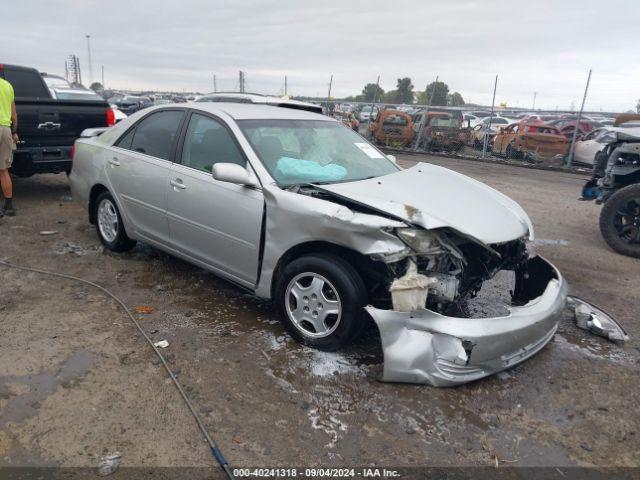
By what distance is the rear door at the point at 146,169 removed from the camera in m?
4.41

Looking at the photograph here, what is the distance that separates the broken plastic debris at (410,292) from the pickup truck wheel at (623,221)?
4569 millimetres

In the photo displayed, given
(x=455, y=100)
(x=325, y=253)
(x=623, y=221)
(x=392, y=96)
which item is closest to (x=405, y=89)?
(x=392, y=96)

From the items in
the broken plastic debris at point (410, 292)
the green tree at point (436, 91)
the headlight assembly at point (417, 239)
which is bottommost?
the broken plastic debris at point (410, 292)

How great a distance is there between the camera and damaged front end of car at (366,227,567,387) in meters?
2.91

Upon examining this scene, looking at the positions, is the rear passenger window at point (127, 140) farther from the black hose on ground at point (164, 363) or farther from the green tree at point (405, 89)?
the green tree at point (405, 89)

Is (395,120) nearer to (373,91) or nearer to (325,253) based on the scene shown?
(373,91)

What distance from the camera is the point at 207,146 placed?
4.14 meters

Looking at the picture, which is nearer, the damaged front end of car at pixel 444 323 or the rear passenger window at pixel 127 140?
the damaged front end of car at pixel 444 323

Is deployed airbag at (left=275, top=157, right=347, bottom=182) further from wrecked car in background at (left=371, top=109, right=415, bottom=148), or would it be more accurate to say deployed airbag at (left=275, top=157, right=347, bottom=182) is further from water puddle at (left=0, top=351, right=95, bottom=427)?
wrecked car in background at (left=371, top=109, right=415, bottom=148)

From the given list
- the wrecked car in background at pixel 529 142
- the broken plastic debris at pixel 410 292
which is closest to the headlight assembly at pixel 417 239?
the broken plastic debris at pixel 410 292

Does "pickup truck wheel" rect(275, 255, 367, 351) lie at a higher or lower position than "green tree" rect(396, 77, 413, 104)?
lower

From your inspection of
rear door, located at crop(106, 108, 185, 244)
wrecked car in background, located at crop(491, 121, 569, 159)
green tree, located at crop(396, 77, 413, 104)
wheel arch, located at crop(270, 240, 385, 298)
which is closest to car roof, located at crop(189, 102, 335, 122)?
rear door, located at crop(106, 108, 185, 244)

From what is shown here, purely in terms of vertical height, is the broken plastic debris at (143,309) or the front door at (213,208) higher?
the front door at (213,208)

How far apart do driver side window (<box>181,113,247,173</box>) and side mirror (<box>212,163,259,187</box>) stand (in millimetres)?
213
